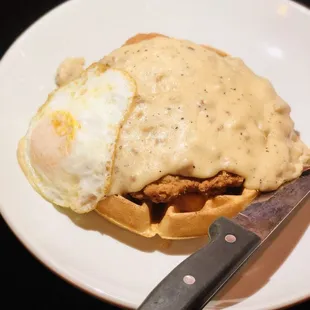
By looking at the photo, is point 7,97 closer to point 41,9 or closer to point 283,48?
point 41,9

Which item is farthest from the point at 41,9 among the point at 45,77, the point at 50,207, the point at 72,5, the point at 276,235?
the point at 276,235

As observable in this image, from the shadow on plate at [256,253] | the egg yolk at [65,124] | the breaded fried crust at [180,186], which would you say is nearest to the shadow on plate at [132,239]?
the shadow on plate at [256,253]

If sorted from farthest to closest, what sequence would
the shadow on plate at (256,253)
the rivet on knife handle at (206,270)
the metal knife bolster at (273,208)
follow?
the shadow on plate at (256,253)
the metal knife bolster at (273,208)
the rivet on knife handle at (206,270)

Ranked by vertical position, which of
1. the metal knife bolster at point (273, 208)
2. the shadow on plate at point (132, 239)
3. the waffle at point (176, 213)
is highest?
→ the metal knife bolster at point (273, 208)

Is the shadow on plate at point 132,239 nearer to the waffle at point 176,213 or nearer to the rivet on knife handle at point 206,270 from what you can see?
the waffle at point 176,213

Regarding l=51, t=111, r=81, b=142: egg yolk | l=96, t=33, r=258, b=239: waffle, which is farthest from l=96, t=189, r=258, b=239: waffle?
l=51, t=111, r=81, b=142: egg yolk

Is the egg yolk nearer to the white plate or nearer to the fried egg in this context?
the fried egg

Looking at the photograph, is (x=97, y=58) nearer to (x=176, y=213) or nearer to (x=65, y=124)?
(x=65, y=124)
